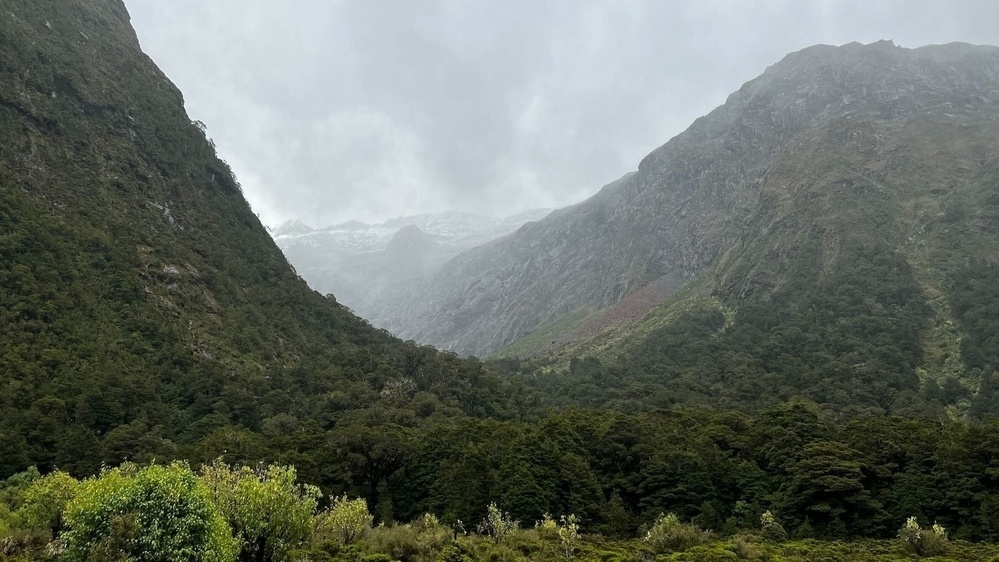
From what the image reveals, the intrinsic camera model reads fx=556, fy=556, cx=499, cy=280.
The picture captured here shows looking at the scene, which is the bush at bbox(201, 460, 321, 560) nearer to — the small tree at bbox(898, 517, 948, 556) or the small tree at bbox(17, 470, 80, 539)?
the small tree at bbox(17, 470, 80, 539)

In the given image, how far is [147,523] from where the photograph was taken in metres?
21.7

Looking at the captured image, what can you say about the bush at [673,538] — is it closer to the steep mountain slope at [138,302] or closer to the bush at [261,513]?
the bush at [261,513]

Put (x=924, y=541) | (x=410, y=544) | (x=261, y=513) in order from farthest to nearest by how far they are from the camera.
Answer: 1. (x=924, y=541)
2. (x=410, y=544)
3. (x=261, y=513)

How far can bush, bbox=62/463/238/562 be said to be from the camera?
21.1 meters

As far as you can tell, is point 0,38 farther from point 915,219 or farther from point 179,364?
point 915,219

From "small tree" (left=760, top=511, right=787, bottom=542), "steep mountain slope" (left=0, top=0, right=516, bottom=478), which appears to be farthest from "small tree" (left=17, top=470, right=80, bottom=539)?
"small tree" (left=760, top=511, right=787, bottom=542)

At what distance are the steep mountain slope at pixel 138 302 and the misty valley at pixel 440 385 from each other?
0.57m

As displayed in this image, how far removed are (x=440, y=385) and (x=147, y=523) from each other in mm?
96030

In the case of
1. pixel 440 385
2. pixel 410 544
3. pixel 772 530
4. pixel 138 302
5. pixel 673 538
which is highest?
pixel 138 302

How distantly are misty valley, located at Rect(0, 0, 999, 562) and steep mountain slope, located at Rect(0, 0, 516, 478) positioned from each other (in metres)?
0.57

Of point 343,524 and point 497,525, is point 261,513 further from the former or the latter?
point 497,525

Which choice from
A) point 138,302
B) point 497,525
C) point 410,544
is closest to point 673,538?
point 497,525

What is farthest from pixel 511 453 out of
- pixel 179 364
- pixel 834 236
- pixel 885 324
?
pixel 834 236

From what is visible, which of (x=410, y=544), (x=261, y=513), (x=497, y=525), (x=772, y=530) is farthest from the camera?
(x=772, y=530)
